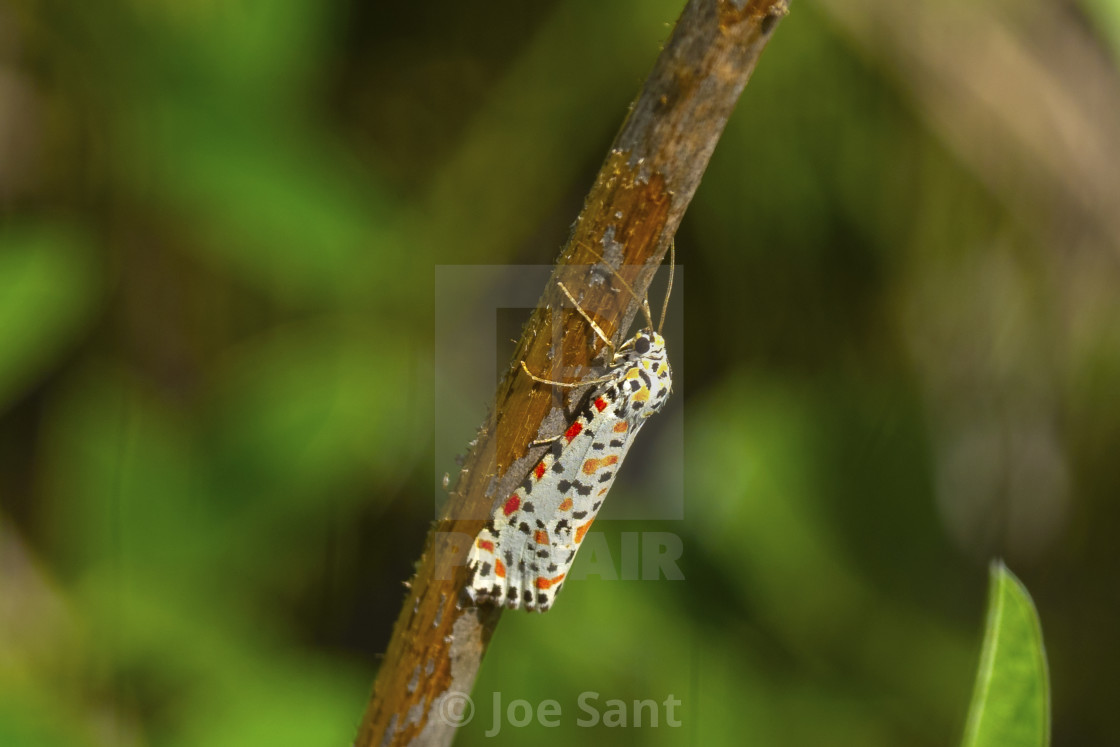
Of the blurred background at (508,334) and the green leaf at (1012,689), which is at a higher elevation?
the blurred background at (508,334)

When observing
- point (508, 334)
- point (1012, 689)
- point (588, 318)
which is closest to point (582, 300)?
point (588, 318)

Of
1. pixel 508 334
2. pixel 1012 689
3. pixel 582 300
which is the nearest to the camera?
pixel 1012 689

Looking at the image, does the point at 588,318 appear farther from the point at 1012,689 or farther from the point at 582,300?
the point at 1012,689

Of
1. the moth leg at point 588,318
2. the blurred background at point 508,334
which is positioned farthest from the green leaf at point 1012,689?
the blurred background at point 508,334

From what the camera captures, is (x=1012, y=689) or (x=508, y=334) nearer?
(x=1012, y=689)

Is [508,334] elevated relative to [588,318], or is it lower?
elevated

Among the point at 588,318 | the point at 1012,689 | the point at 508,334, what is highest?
the point at 508,334

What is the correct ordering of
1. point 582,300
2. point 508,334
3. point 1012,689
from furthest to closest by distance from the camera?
point 508,334 < point 582,300 < point 1012,689

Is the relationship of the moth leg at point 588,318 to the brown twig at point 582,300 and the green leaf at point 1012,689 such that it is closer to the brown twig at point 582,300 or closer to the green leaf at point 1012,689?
the brown twig at point 582,300
